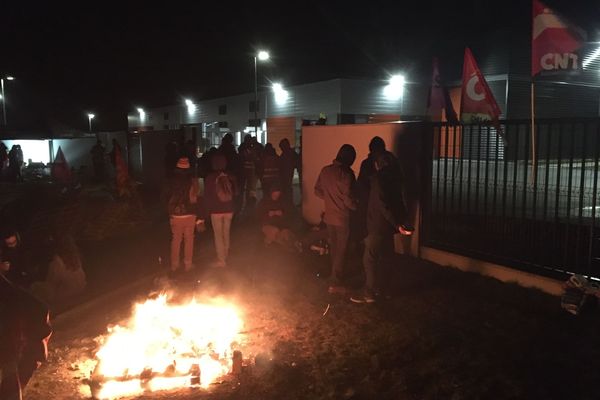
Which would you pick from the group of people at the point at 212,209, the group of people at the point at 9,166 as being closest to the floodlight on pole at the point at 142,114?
the group of people at the point at 9,166

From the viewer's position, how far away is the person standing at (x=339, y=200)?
6.80 m

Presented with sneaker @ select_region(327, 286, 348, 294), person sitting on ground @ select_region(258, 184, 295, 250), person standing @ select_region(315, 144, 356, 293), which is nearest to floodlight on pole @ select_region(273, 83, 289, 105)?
person sitting on ground @ select_region(258, 184, 295, 250)

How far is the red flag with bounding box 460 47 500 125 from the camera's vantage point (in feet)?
27.1

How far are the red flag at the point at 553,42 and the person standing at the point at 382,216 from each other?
9.40ft

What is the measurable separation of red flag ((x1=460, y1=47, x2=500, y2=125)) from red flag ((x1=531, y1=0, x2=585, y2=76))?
906 millimetres

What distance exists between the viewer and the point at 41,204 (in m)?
11.0

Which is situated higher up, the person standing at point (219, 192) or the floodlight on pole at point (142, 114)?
the floodlight on pole at point (142, 114)

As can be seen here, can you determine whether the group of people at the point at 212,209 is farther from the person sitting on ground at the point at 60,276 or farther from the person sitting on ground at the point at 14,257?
the person sitting on ground at the point at 14,257

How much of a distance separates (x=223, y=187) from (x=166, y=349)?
3105 millimetres

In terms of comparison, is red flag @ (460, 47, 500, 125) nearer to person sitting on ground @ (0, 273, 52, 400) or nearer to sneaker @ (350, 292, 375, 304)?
sneaker @ (350, 292, 375, 304)

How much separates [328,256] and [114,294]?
3.36 meters

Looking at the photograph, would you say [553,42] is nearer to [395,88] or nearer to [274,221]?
[274,221]

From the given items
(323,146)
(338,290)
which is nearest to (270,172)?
(323,146)

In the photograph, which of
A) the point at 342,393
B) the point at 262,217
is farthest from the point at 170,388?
the point at 262,217
